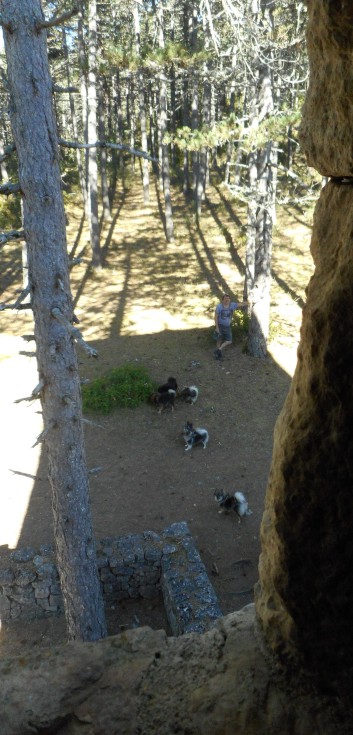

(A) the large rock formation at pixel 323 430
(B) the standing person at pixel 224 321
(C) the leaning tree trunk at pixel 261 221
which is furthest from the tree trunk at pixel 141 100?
(A) the large rock formation at pixel 323 430

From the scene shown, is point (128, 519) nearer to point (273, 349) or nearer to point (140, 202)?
point (273, 349)

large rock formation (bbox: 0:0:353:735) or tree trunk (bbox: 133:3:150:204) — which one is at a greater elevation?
tree trunk (bbox: 133:3:150:204)

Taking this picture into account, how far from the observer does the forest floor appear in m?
8.85

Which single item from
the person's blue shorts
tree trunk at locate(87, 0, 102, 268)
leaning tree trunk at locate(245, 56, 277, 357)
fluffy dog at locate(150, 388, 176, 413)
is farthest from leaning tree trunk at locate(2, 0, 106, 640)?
tree trunk at locate(87, 0, 102, 268)

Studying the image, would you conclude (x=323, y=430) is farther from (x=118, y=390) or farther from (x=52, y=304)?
(x=118, y=390)

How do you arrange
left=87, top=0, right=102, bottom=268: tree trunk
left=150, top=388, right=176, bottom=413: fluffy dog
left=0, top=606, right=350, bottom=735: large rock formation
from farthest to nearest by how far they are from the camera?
1. left=87, top=0, right=102, bottom=268: tree trunk
2. left=150, top=388, right=176, bottom=413: fluffy dog
3. left=0, top=606, right=350, bottom=735: large rock formation

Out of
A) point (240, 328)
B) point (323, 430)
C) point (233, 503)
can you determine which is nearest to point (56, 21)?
point (323, 430)

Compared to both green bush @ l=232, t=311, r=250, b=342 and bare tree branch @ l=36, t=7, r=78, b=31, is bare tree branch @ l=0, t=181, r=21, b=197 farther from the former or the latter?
green bush @ l=232, t=311, r=250, b=342

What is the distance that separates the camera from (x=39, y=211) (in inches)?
203

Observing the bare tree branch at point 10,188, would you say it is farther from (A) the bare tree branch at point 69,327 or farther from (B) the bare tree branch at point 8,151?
(A) the bare tree branch at point 69,327

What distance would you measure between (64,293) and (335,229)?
3663mm

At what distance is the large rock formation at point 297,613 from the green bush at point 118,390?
342 inches

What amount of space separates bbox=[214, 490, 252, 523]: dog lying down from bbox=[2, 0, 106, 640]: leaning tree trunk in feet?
9.79

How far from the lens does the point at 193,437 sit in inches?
428
